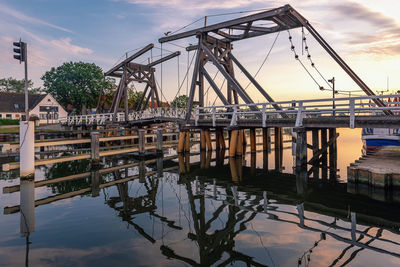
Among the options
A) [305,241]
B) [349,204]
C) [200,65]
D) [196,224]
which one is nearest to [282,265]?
[305,241]

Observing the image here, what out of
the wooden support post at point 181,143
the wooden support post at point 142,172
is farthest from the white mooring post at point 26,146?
the wooden support post at point 181,143

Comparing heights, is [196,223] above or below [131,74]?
below

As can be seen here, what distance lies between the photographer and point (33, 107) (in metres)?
56.6

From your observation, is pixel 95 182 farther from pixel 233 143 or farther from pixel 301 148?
pixel 301 148

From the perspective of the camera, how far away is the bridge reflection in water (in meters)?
4.74

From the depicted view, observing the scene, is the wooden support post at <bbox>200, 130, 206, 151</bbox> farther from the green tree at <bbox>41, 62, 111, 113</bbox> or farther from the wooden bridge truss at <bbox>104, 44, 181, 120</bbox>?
the green tree at <bbox>41, 62, 111, 113</bbox>

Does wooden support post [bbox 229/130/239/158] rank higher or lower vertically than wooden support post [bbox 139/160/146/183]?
higher

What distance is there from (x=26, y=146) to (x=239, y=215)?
837 cm

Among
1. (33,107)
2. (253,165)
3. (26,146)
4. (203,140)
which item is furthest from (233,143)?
(33,107)

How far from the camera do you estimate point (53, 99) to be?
59.0m

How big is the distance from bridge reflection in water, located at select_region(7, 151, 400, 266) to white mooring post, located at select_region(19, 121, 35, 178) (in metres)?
0.51

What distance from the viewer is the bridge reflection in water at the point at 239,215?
4.74 metres

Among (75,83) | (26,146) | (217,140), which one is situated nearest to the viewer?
(26,146)

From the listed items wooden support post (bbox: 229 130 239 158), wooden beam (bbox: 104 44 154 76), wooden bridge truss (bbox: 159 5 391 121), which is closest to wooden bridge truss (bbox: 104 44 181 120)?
wooden beam (bbox: 104 44 154 76)
